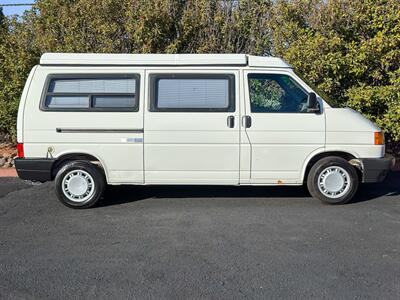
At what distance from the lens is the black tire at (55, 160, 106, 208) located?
6.22 metres

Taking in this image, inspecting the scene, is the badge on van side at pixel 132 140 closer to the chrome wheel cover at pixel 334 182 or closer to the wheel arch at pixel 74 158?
the wheel arch at pixel 74 158

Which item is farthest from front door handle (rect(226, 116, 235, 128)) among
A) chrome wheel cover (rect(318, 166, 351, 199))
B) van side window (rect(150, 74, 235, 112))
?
chrome wheel cover (rect(318, 166, 351, 199))

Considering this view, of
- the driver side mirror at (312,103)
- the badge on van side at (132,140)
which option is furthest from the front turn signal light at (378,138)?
the badge on van side at (132,140)

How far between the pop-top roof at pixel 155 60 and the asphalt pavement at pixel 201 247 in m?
1.96

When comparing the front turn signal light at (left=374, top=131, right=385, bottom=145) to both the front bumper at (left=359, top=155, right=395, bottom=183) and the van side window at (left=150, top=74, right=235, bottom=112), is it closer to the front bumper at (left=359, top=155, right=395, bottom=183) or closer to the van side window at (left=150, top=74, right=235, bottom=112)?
the front bumper at (left=359, top=155, right=395, bottom=183)

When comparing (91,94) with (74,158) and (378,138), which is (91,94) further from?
(378,138)

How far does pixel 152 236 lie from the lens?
512 cm

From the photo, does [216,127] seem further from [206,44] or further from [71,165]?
[206,44]

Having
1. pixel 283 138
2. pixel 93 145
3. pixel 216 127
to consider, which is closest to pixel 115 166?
pixel 93 145

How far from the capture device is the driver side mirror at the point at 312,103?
237 inches

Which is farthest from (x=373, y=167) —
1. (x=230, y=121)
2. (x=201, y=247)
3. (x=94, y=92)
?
(x=94, y=92)

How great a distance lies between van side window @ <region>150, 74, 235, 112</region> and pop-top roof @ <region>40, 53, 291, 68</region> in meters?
0.18

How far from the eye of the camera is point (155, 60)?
6.22m

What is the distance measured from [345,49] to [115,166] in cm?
A: 507
